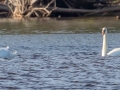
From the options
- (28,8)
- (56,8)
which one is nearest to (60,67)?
(56,8)

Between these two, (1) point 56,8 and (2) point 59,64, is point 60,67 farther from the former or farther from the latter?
(1) point 56,8

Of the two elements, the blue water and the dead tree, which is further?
the dead tree

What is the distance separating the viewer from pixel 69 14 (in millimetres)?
51281

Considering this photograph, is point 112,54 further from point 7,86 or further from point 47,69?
point 7,86

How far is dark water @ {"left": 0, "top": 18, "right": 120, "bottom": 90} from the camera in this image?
14305 millimetres

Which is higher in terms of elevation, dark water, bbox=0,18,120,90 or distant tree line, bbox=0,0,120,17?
dark water, bbox=0,18,120,90

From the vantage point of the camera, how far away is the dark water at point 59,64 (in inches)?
563

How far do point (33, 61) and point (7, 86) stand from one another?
500 centimetres

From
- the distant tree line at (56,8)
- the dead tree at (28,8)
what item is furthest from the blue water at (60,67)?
the distant tree line at (56,8)

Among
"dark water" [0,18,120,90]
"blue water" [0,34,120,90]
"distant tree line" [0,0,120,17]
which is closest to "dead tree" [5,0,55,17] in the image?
"distant tree line" [0,0,120,17]

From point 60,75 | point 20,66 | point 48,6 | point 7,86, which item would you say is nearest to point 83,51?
point 20,66

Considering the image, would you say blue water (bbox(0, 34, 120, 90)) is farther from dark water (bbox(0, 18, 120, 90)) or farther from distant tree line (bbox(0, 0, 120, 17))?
distant tree line (bbox(0, 0, 120, 17))

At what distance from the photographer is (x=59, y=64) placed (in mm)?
18078

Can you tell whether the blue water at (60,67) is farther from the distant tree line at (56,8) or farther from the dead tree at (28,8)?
the distant tree line at (56,8)
